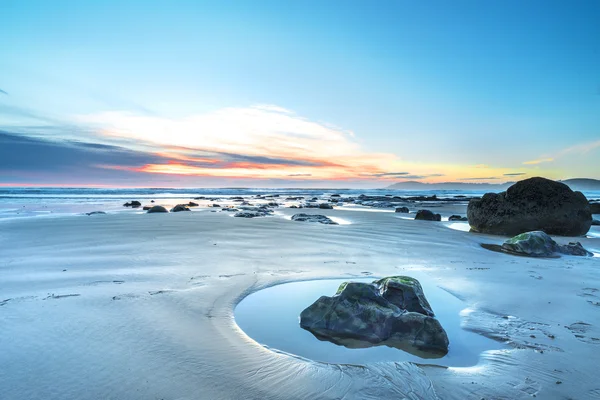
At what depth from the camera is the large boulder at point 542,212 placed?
1055 centimetres

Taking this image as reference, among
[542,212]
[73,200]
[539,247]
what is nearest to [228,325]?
[539,247]

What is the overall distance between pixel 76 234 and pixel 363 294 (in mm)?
9225

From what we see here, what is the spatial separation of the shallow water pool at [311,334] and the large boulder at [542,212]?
7.97 metres

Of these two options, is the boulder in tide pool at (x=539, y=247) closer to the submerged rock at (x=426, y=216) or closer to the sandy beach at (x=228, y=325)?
the sandy beach at (x=228, y=325)

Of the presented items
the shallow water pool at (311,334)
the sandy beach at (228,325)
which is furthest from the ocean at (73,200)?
the shallow water pool at (311,334)

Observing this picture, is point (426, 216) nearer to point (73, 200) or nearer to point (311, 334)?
point (311, 334)

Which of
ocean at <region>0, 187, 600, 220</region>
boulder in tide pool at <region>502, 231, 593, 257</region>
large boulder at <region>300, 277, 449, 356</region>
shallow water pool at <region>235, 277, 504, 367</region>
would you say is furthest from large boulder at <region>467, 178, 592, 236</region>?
ocean at <region>0, 187, 600, 220</region>

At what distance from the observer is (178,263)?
5.69 m

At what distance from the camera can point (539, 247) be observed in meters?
7.09

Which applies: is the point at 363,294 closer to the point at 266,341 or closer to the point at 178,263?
the point at 266,341

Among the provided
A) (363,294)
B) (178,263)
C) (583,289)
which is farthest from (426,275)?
(178,263)

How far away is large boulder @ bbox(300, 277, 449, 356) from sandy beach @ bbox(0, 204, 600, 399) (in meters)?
0.35

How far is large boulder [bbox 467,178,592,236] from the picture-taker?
34.6 ft

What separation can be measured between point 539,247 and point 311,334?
6.62 metres
